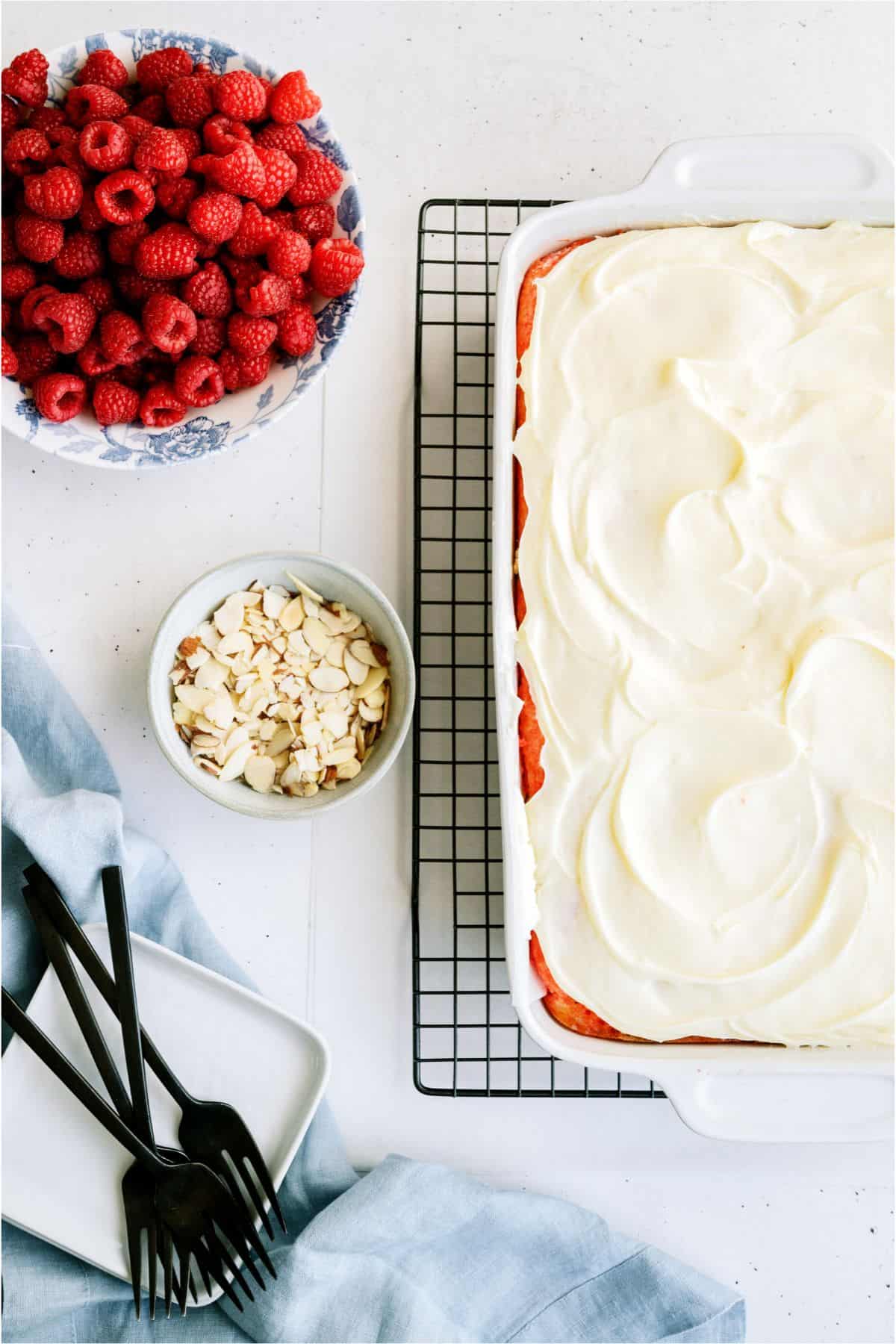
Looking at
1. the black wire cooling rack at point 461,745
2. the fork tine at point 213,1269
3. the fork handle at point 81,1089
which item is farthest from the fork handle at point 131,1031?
the black wire cooling rack at point 461,745

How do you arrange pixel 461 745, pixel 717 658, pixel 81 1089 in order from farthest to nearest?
pixel 461 745 < pixel 81 1089 < pixel 717 658

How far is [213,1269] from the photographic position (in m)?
1.04

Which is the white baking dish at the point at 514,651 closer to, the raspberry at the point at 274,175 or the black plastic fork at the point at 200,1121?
the raspberry at the point at 274,175

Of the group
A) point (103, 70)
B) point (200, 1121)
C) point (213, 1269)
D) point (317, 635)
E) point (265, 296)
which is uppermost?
point (103, 70)

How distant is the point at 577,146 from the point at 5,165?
2.03ft

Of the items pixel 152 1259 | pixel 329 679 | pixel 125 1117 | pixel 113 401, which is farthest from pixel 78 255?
pixel 152 1259

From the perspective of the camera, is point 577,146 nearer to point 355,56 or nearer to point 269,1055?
point 355,56

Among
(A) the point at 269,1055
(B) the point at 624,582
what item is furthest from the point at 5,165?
(A) the point at 269,1055

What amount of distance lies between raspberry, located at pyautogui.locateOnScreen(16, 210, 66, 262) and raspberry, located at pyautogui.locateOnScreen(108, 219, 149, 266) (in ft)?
0.15

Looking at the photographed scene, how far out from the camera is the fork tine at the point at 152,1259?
3.37 ft

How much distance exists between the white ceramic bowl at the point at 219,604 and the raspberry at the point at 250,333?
20cm

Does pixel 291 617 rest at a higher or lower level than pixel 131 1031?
higher

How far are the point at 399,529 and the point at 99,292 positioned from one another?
385mm

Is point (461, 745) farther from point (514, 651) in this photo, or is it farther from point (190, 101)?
point (190, 101)
